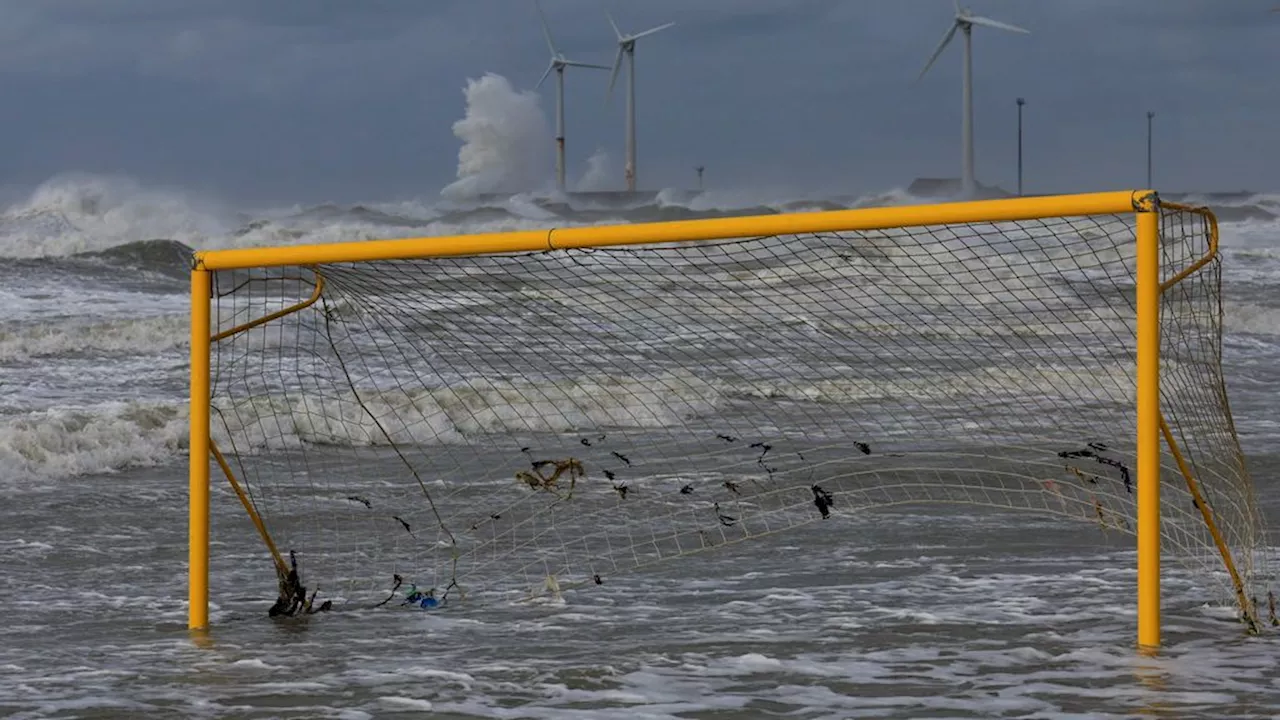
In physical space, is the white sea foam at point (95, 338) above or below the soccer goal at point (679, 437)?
above

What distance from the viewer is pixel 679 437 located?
483 inches

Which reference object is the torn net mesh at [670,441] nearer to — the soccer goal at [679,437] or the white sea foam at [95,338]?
the soccer goal at [679,437]

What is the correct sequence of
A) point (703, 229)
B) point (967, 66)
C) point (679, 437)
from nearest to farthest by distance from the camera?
point (703, 229) < point (679, 437) < point (967, 66)

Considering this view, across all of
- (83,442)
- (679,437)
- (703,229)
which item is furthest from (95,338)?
(703,229)

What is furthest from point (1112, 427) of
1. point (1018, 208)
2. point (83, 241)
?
point (83, 241)

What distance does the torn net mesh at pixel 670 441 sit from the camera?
6.51m

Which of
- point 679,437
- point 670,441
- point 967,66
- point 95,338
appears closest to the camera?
point 670,441

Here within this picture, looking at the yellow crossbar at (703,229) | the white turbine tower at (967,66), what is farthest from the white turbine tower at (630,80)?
the yellow crossbar at (703,229)

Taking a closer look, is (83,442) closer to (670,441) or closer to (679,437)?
(670,441)

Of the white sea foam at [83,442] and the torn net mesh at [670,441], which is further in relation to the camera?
the white sea foam at [83,442]

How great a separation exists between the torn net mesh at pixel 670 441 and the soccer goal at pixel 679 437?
4cm

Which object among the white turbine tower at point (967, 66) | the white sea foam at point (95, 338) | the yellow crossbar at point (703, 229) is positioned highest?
the white turbine tower at point (967, 66)

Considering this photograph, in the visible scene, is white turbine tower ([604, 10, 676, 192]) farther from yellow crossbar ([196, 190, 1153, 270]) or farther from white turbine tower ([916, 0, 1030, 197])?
Answer: yellow crossbar ([196, 190, 1153, 270])

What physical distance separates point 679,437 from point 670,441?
0.82m
